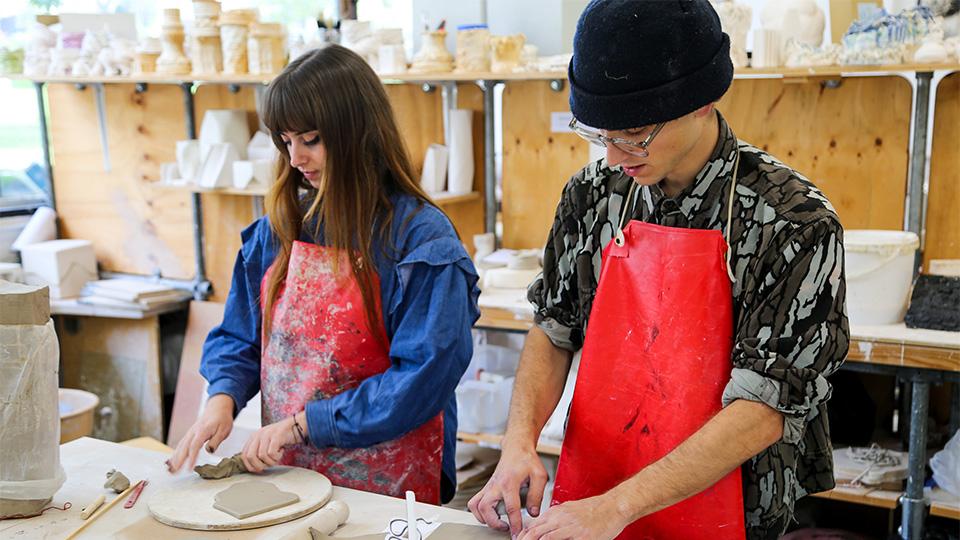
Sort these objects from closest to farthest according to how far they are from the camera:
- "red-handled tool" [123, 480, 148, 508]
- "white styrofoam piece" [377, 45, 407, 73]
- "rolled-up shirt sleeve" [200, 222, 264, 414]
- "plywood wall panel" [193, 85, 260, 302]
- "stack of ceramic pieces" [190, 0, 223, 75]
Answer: "red-handled tool" [123, 480, 148, 508]
"rolled-up shirt sleeve" [200, 222, 264, 414]
"white styrofoam piece" [377, 45, 407, 73]
"stack of ceramic pieces" [190, 0, 223, 75]
"plywood wall panel" [193, 85, 260, 302]

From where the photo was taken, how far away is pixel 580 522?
146 cm

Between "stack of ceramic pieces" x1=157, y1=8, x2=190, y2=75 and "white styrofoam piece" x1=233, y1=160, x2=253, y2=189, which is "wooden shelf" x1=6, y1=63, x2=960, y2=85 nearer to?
"stack of ceramic pieces" x1=157, y1=8, x2=190, y2=75

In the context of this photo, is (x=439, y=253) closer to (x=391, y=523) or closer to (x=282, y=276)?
(x=282, y=276)

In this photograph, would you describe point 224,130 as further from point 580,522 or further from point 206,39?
point 580,522

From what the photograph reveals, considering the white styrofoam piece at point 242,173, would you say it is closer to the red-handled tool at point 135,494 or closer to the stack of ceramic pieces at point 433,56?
the stack of ceramic pieces at point 433,56

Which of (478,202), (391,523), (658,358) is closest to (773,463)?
(658,358)

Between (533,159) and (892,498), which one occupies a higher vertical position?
(533,159)

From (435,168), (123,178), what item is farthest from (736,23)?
(123,178)

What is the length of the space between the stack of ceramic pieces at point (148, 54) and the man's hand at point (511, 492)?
10.9 feet

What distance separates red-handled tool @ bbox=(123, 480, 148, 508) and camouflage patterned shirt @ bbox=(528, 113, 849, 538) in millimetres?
951

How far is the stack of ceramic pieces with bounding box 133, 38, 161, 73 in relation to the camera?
432cm

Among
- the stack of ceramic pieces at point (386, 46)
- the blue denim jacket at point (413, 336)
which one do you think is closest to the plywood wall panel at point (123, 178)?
the stack of ceramic pieces at point (386, 46)

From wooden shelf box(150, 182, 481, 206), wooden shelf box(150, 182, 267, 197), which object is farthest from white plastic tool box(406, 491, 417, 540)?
wooden shelf box(150, 182, 267, 197)

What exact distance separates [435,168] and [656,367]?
245 cm
